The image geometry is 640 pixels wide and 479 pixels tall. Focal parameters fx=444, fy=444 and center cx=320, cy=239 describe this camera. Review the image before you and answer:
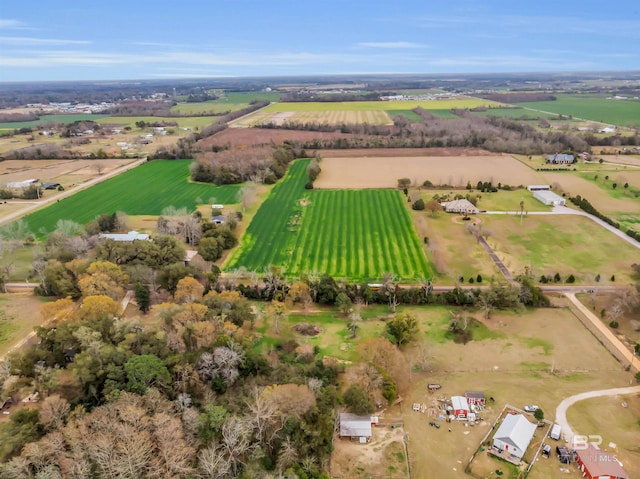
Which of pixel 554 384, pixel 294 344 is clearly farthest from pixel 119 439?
pixel 554 384

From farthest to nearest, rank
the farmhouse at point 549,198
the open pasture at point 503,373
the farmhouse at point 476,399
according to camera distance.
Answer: the farmhouse at point 549,198
the farmhouse at point 476,399
the open pasture at point 503,373

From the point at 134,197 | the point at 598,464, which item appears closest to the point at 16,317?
the point at 134,197

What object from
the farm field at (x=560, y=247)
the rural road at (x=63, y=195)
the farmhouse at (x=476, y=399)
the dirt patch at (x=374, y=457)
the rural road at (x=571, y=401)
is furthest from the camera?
the rural road at (x=63, y=195)

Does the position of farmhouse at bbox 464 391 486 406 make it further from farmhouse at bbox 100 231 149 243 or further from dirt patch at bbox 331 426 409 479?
farmhouse at bbox 100 231 149 243

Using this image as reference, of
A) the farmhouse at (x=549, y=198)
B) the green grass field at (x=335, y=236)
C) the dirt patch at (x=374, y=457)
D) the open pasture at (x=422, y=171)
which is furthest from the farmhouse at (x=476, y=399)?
the open pasture at (x=422, y=171)

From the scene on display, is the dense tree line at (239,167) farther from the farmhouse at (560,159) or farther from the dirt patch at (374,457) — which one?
the dirt patch at (374,457)

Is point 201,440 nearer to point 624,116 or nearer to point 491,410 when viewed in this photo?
point 491,410

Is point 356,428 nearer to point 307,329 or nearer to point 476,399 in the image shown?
point 476,399

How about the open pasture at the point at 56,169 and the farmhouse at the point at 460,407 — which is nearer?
the farmhouse at the point at 460,407
